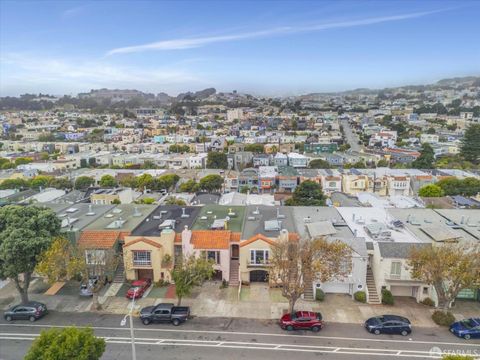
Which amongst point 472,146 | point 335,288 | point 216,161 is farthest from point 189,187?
point 472,146

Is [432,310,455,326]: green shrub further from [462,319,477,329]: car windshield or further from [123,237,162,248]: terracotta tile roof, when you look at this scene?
[123,237,162,248]: terracotta tile roof

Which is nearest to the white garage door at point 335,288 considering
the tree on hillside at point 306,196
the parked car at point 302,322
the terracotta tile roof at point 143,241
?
the parked car at point 302,322

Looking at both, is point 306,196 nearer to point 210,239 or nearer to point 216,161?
point 210,239

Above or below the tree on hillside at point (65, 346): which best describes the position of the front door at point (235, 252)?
below

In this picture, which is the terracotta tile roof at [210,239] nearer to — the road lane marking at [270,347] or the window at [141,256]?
the window at [141,256]

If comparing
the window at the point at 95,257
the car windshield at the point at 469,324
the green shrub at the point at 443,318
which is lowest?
the green shrub at the point at 443,318

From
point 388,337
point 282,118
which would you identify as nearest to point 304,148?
point 282,118

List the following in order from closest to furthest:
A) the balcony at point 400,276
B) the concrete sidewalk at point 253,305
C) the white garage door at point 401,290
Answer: the concrete sidewalk at point 253,305, the balcony at point 400,276, the white garage door at point 401,290
